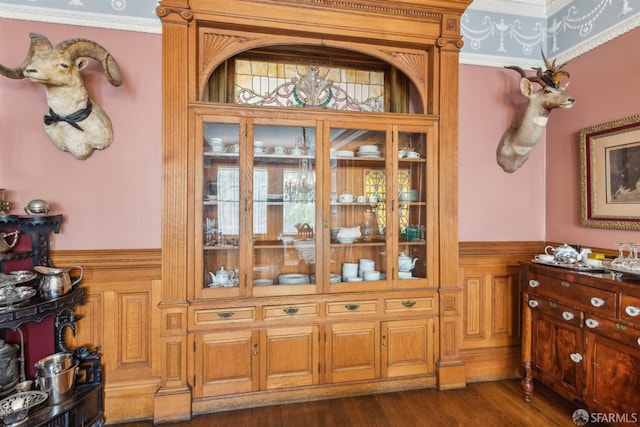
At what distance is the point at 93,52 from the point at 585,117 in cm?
368

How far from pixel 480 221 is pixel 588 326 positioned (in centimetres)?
115

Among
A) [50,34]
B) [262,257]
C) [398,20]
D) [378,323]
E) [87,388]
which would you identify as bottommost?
[87,388]

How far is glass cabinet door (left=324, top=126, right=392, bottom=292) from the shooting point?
269 centimetres

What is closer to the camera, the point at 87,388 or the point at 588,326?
the point at 588,326

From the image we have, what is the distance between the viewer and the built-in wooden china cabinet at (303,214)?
2.38 metres

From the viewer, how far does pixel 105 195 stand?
2449mm

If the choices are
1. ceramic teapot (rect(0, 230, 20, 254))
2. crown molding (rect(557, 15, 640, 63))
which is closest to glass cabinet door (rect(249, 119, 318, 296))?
ceramic teapot (rect(0, 230, 20, 254))

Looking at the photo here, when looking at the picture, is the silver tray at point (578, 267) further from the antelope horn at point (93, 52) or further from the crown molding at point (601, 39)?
the antelope horn at point (93, 52)

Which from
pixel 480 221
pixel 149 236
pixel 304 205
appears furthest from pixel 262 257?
pixel 480 221

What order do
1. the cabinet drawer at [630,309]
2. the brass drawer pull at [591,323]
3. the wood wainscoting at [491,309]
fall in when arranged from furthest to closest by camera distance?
the wood wainscoting at [491,309]
the brass drawer pull at [591,323]
the cabinet drawer at [630,309]

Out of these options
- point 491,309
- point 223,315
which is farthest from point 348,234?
point 491,309

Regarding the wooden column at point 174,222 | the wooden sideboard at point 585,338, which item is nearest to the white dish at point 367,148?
the wooden column at point 174,222

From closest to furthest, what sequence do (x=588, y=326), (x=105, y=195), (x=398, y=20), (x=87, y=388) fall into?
(x=588, y=326) < (x=87, y=388) < (x=105, y=195) < (x=398, y=20)

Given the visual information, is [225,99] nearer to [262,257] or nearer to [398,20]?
[262,257]
